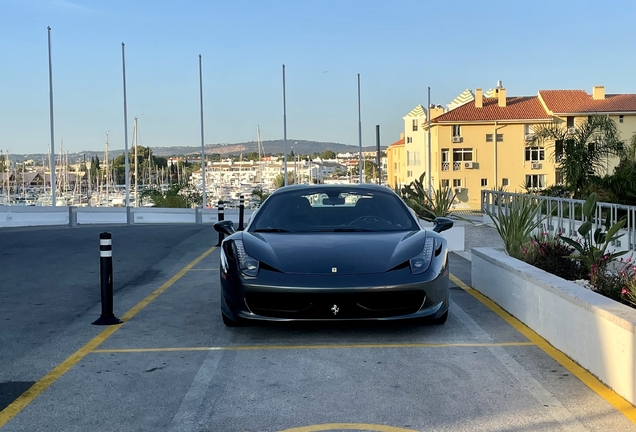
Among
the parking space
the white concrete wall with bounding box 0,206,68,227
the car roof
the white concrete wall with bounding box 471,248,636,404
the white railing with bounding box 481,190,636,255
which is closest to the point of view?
the parking space

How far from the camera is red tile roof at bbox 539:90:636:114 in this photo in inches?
2621

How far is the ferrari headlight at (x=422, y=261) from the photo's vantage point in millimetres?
6465

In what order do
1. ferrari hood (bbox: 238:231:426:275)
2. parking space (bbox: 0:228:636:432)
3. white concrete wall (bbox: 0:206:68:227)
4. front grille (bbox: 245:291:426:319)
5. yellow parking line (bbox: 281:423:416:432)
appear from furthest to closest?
white concrete wall (bbox: 0:206:68:227) < ferrari hood (bbox: 238:231:426:275) < front grille (bbox: 245:291:426:319) < parking space (bbox: 0:228:636:432) < yellow parking line (bbox: 281:423:416:432)

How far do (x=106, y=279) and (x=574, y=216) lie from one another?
10.0m

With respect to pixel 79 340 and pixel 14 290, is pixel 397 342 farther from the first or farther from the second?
pixel 14 290

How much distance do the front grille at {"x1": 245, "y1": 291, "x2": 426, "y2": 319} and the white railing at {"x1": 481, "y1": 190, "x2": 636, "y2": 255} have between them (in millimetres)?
4699

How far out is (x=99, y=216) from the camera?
96.0ft

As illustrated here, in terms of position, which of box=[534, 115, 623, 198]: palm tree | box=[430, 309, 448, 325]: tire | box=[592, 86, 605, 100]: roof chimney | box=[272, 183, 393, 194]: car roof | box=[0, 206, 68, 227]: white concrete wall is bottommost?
box=[430, 309, 448, 325]: tire

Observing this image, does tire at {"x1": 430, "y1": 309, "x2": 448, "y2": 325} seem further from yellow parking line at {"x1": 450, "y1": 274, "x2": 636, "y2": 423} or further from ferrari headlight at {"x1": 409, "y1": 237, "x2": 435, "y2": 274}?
yellow parking line at {"x1": 450, "y1": 274, "x2": 636, "y2": 423}

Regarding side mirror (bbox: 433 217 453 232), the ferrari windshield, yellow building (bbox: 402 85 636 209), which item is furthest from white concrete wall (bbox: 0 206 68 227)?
yellow building (bbox: 402 85 636 209)

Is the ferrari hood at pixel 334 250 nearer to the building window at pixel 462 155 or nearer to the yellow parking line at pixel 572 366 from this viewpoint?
the yellow parking line at pixel 572 366

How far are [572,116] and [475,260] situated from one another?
62839 millimetres

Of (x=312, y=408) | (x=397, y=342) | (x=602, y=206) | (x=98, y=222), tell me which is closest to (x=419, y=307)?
(x=397, y=342)

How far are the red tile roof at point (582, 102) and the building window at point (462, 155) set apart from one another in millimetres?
8111
